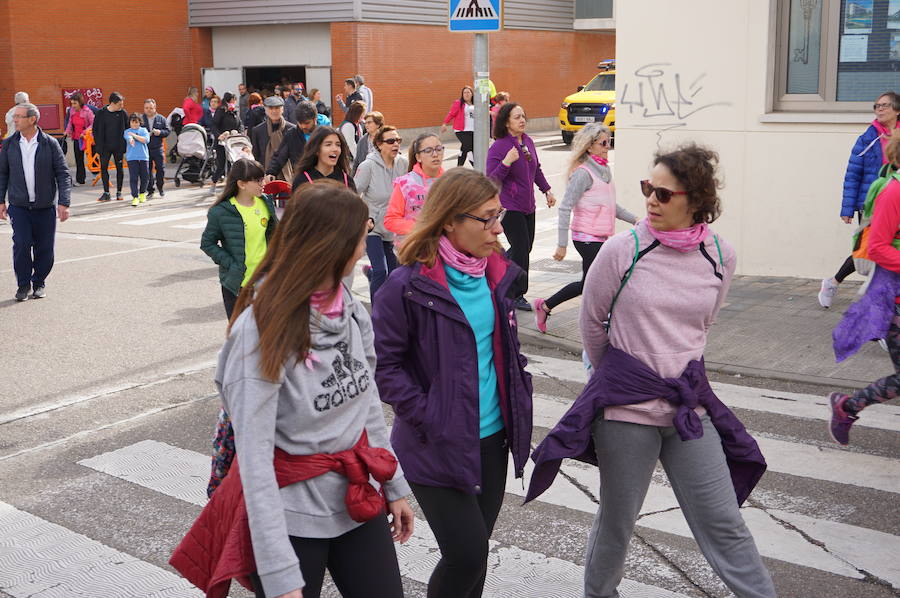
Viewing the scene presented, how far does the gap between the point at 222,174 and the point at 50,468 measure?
16875 millimetres

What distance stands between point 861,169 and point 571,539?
6.36 meters

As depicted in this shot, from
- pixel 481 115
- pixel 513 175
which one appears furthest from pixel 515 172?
pixel 481 115

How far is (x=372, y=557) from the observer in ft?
10.7

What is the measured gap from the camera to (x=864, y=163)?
10188mm

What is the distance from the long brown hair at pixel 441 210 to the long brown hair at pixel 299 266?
0.72 meters

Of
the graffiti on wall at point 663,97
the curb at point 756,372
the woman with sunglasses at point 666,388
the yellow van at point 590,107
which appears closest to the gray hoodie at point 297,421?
the woman with sunglasses at point 666,388

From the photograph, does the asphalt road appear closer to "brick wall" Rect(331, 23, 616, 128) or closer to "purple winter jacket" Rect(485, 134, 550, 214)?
"purple winter jacket" Rect(485, 134, 550, 214)

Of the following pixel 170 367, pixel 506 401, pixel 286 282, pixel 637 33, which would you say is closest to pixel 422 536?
pixel 506 401

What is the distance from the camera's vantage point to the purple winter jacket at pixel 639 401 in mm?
3924

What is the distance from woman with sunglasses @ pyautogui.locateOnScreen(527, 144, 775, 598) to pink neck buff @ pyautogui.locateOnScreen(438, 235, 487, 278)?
426mm

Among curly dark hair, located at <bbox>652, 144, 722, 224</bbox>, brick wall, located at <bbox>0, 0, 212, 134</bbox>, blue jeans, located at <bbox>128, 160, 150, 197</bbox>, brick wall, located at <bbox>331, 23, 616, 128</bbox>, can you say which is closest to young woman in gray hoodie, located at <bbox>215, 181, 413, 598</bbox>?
curly dark hair, located at <bbox>652, 144, 722, 224</bbox>

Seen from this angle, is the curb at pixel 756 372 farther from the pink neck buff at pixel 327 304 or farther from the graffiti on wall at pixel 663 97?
the pink neck buff at pixel 327 304

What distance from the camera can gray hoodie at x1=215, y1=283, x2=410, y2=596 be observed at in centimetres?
294

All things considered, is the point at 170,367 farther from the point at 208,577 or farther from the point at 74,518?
the point at 208,577
